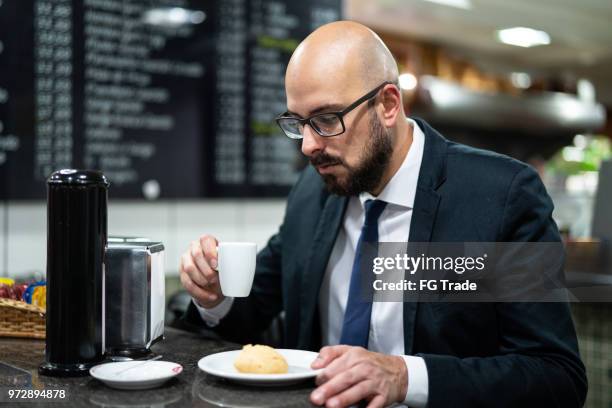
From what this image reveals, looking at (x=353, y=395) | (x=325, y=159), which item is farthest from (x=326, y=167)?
(x=353, y=395)

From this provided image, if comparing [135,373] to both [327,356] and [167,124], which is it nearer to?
[327,356]

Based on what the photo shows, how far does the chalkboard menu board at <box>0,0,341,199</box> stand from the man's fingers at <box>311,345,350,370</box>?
164cm

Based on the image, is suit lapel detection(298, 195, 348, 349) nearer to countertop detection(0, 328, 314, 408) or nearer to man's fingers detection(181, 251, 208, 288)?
man's fingers detection(181, 251, 208, 288)

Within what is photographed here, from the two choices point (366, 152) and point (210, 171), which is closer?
point (366, 152)

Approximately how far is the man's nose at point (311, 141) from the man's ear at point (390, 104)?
0.16 meters

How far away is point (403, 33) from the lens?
5.04 metres

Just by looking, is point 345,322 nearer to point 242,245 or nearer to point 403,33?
point 242,245

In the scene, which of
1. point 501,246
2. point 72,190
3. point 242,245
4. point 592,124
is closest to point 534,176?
point 501,246

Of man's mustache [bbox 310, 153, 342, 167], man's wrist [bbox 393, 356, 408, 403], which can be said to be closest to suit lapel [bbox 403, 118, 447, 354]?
man's mustache [bbox 310, 153, 342, 167]

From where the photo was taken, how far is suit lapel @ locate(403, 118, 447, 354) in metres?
1.35

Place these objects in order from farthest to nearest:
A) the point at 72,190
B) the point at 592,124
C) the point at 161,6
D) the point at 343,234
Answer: the point at 592,124, the point at 161,6, the point at 343,234, the point at 72,190

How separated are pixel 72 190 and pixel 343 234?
0.71 meters

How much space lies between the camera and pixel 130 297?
44.3 inches

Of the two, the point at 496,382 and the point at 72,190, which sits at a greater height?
the point at 72,190
